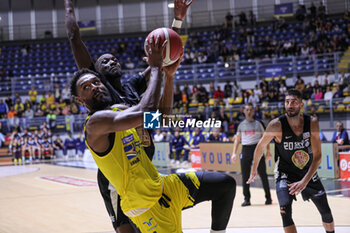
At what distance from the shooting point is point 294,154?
14.0 ft

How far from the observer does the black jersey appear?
4223 millimetres

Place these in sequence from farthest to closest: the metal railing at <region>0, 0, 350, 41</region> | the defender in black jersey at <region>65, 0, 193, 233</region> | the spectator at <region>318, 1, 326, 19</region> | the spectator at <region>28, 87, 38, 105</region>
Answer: the spectator at <region>28, 87, 38, 105</region> → the spectator at <region>318, 1, 326, 19</region> → the metal railing at <region>0, 0, 350, 41</region> → the defender in black jersey at <region>65, 0, 193, 233</region>

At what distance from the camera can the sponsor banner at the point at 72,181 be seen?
34.4 ft

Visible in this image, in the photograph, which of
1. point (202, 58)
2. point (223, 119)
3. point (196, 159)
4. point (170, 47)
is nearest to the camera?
point (170, 47)

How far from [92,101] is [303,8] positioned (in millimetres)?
12767

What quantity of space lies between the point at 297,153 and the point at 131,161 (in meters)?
2.09

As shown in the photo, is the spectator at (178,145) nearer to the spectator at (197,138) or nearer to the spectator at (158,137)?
the spectator at (197,138)

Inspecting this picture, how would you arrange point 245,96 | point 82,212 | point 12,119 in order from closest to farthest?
point 82,212 → point 245,96 → point 12,119

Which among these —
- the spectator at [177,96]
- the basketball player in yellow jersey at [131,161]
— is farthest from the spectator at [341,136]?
the basketball player in yellow jersey at [131,161]

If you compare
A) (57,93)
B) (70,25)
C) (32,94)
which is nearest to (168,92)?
(70,25)

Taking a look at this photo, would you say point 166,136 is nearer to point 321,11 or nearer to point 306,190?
point 321,11

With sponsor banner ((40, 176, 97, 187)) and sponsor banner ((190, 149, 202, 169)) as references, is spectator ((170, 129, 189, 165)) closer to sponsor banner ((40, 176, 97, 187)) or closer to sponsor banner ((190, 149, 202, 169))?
sponsor banner ((190, 149, 202, 169))

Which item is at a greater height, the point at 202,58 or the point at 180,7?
the point at 202,58

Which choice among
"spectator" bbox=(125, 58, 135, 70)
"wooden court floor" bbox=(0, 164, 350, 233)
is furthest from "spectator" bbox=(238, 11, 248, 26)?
Answer: "wooden court floor" bbox=(0, 164, 350, 233)
